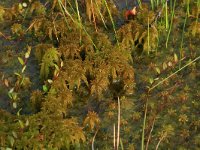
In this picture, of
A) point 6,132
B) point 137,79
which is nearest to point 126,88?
point 137,79

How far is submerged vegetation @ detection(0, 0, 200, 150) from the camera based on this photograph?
3.95 m

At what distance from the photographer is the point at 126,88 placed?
448 centimetres

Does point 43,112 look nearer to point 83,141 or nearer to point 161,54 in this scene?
Answer: point 83,141

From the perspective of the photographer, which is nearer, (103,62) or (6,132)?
(6,132)

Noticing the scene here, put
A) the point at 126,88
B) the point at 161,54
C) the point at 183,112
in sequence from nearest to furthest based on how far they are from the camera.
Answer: the point at 183,112 → the point at 126,88 → the point at 161,54

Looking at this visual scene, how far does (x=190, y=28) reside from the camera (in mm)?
5020

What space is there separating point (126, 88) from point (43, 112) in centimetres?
96

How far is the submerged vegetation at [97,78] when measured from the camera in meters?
3.95

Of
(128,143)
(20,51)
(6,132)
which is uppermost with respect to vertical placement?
(20,51)

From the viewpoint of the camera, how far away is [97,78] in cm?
446

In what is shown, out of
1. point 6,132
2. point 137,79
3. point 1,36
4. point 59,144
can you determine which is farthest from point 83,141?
point 1,36

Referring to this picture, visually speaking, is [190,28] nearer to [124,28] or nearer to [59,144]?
[124,28]

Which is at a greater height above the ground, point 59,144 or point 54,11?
point 54,11

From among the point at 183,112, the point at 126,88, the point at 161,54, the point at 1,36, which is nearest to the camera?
the point at 183,112
